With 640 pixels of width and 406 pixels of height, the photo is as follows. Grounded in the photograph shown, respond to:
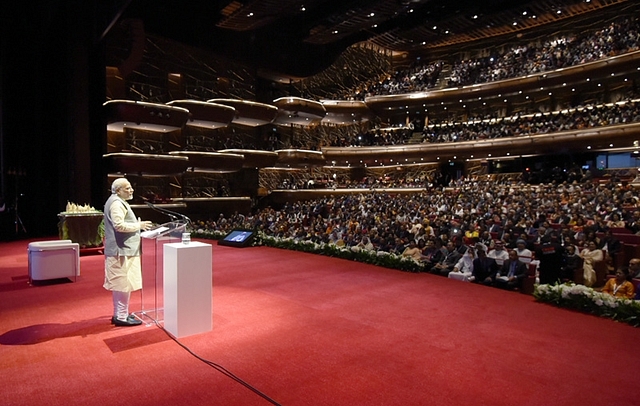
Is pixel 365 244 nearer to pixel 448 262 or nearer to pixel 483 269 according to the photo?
pixel 448 262

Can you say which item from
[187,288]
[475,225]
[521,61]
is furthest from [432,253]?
A: [521,61]

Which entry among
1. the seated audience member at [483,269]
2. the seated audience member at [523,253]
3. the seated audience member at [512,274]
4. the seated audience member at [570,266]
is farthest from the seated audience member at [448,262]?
the seated audience member at [570,266]

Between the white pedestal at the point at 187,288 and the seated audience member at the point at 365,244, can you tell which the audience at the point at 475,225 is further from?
the white pedestal at the point at 187,288

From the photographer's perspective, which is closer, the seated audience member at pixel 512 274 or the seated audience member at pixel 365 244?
the seated audience member at pixel 512 274

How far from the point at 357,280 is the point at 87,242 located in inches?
253

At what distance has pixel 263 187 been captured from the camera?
2664 cm

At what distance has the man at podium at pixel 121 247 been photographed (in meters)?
4.22

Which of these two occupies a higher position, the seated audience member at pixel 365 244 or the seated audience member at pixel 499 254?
the seated audience member at pixel 499 254

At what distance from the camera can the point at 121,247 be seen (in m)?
4.29

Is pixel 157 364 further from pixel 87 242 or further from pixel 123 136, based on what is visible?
pixel 123 136

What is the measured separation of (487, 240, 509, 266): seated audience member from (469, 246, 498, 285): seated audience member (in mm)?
300

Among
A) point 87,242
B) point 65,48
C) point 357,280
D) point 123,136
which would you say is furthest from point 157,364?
point 123,136

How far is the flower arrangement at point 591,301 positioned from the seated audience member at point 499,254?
5.08 ft

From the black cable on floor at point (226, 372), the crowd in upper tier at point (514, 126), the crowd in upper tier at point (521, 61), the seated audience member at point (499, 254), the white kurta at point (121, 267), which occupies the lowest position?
the black cable on floor at point (226, 372)
